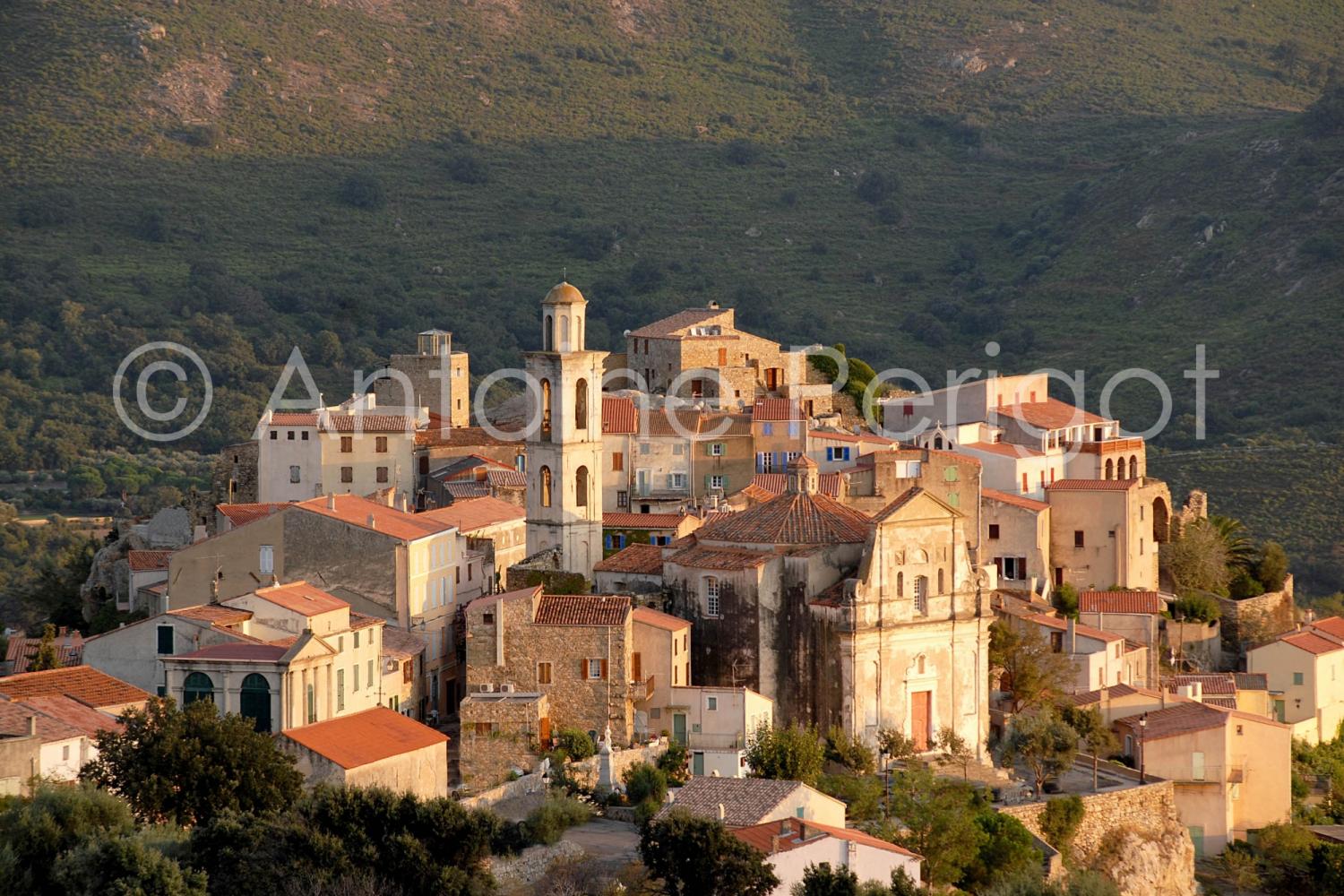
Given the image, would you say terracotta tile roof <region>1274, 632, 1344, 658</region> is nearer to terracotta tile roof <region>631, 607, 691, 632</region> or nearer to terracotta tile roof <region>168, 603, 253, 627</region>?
terracotta tile roof <region>631, 607, 691, 632</region>

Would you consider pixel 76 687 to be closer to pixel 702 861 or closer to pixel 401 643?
pixel 401 643

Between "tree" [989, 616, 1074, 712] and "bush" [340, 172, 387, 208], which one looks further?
"bush" [340, 172, 387, 208]

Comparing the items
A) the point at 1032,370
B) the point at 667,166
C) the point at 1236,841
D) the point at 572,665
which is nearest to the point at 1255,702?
the point at 1236,841

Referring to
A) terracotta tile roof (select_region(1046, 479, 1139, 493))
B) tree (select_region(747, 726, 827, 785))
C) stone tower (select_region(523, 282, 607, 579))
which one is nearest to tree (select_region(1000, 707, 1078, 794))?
tree (select_region(747, 726, 827, 785))

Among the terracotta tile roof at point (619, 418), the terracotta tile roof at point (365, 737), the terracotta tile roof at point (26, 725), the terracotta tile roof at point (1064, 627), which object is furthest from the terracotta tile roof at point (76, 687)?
the terracotta tile roof at point (1064, 627)

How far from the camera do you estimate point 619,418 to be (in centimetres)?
6706

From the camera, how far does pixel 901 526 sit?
170 ft

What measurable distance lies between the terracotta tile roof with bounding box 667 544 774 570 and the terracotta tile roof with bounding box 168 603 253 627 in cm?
894

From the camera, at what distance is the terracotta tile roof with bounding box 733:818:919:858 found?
4238 cm

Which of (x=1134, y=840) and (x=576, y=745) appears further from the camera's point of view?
(x=1134, y=840)

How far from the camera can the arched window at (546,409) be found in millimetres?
57969

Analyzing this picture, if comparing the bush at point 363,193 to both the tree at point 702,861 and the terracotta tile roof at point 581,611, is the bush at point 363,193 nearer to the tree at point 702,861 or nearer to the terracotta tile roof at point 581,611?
the terracotta tile roof at point 581,611

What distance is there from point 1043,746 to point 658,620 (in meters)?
7.96

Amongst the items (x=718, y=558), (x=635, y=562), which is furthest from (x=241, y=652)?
(x=635, y=562)
